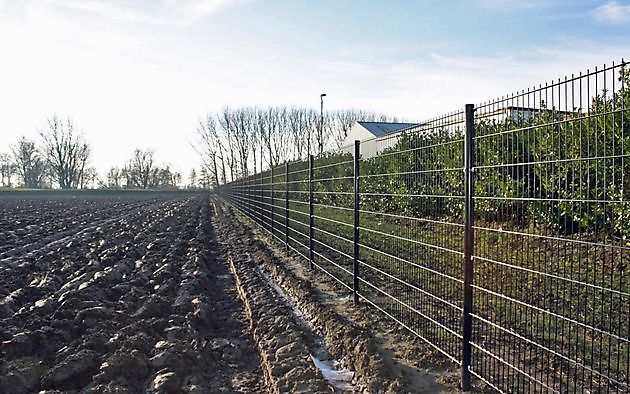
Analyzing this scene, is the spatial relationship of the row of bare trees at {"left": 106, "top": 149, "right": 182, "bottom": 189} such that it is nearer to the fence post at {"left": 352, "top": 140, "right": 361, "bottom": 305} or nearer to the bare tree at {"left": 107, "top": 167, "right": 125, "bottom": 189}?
the bare tree at {"left": 107, "top": 167, "right": 125, "bottom": 189}

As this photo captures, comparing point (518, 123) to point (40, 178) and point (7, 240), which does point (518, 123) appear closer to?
point (7, 240)

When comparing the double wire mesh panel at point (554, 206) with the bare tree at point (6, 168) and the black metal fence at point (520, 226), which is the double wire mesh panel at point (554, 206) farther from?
the bare tree at point (6, 168)

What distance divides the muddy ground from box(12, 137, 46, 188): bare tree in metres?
78.8

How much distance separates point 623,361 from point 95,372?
4.26m

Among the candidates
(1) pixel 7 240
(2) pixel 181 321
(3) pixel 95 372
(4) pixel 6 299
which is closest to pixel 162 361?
(3) pixel 95 372

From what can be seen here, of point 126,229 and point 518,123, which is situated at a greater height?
point 518,123

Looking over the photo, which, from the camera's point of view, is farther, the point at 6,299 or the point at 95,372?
the point at 6,299

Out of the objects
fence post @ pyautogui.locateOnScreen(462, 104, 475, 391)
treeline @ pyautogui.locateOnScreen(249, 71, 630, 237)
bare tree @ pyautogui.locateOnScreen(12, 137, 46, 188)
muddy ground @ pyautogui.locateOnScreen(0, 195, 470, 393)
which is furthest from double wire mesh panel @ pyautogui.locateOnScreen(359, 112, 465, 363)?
bare tree @ pyautogui.locateOnScreen(12, 137, 46, 188)

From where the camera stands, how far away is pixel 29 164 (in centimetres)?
7969

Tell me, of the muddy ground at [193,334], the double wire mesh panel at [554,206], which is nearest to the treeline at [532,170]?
the double wire mesh panel at [554,206]

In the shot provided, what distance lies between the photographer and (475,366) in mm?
4070

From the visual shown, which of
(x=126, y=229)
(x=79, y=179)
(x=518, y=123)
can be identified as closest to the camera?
(x=518, y=123)

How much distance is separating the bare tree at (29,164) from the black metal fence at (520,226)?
275 feet

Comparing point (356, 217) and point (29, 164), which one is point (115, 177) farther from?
point (356, 217)
